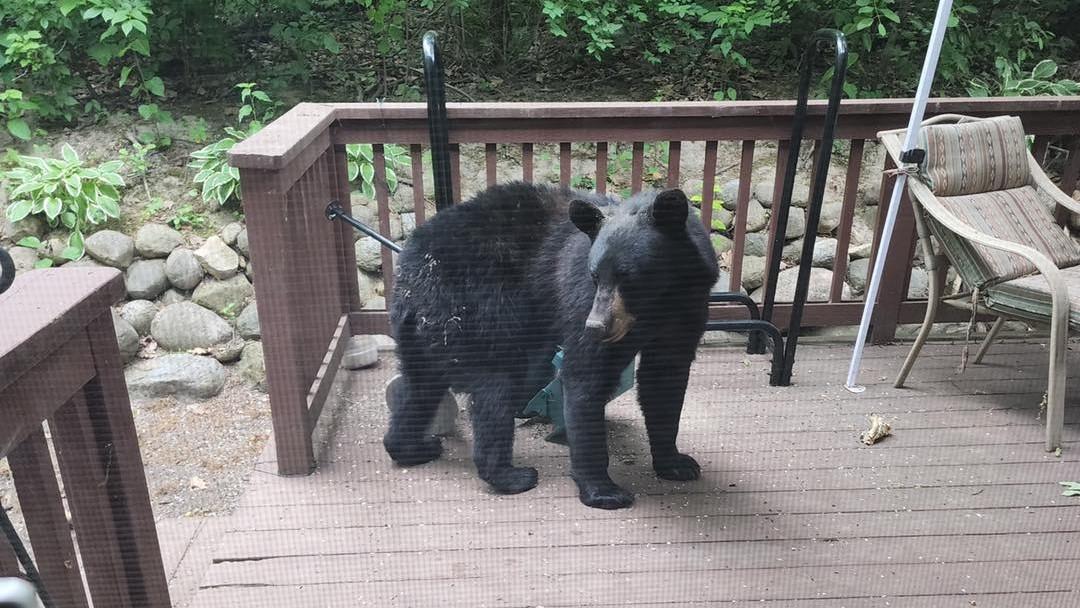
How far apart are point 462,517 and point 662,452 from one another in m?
0.53

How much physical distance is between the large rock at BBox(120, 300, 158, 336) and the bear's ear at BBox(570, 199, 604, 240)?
1.44 m

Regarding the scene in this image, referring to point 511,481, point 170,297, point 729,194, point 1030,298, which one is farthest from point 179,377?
point 1030,298

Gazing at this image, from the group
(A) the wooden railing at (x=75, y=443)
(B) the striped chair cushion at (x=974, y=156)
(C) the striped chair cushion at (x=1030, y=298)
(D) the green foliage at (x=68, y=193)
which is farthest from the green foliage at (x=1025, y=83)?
(D) the green foliage at (x=68, y=193)

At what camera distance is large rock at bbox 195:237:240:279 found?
2549 millimetres

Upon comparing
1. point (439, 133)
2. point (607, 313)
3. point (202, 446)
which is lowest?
point (202, 446)

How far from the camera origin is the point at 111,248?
103 inches

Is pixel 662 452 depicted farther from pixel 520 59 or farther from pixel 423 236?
pixel 520 59

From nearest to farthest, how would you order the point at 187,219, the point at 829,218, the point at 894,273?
the point at 894,273, the point at 187,219, the point at 829,218

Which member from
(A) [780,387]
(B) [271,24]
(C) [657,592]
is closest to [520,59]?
(B) [271,24]

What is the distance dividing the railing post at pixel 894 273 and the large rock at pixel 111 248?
8.62ft

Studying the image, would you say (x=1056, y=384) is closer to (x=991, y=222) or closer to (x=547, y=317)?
(x=991, y=222)

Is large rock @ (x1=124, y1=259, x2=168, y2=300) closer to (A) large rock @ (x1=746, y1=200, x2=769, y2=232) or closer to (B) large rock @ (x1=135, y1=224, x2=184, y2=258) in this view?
(B) large rock @ (x1=135, y1=224, x2=184, y2=258)

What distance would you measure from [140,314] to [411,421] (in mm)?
1132

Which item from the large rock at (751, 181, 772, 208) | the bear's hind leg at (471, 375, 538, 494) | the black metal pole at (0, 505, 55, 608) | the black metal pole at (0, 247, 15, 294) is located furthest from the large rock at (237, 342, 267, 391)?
the large rock at (751, 181, 772, 208)
